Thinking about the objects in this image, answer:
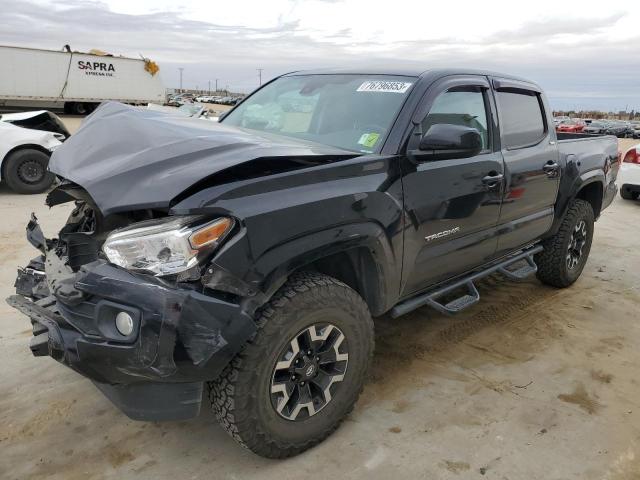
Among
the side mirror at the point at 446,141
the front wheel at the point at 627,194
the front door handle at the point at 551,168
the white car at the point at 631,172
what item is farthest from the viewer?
the front wheel at the point at 627,194

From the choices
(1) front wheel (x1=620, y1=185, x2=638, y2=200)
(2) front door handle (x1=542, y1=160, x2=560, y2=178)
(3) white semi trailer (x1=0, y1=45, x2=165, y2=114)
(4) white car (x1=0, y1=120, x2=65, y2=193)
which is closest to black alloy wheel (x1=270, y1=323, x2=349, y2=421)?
(2) front door handle (x1=542, y1=160, x2=560, y2=178)

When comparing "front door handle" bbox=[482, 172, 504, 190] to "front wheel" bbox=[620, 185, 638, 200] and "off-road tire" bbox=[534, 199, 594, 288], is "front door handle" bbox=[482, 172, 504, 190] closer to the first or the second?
"off-road tire" bbox=[534, 199, 594, 288]

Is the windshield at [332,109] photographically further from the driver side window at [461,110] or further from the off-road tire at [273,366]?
the off-road tire at [273,366]

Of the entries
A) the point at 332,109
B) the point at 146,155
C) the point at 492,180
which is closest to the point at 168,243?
the point at 146,155

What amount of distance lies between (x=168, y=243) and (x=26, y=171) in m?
7.43

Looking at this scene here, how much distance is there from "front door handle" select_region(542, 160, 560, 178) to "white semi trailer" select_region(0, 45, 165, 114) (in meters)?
26.0

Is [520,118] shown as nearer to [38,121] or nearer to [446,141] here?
[446,141]

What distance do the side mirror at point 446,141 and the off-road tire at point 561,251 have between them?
7.62 ft

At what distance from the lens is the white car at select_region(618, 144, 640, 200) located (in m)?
9.66

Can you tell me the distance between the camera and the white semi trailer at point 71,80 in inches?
953

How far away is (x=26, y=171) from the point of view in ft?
27.1

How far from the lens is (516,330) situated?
4168 millimetres

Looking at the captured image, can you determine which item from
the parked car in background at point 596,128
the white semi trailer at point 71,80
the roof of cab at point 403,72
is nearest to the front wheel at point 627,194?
the roof of cab at point 403,72

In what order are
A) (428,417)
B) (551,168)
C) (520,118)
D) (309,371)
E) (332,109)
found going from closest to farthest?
(309,371) → (428,417) → (332,109) → (520,118) → (551,168)
